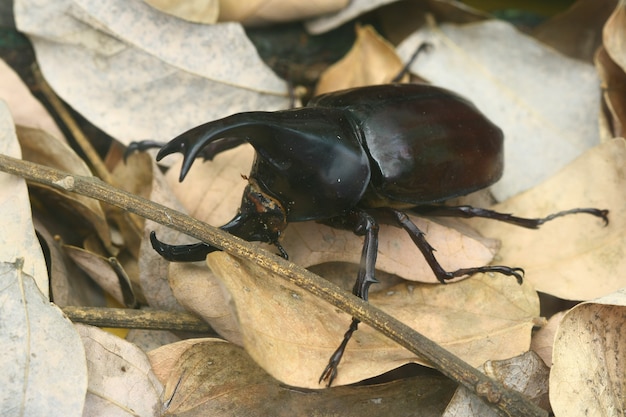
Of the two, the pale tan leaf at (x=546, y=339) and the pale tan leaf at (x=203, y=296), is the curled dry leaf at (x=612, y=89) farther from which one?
the pale tan leaf at (x=203, y=296)

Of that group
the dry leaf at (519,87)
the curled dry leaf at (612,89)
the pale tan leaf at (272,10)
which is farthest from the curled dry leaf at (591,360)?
the pale tan leaf at (272,10)

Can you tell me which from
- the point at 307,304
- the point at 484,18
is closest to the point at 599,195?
the point at 484,18

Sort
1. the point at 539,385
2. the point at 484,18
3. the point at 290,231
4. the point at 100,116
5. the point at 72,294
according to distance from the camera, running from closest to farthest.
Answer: the point at 539,385 → the point at 72,294 → the point at 290,231 → the point at 100,116 → the point at 484,18

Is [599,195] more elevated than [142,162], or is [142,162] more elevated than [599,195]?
[142,162]

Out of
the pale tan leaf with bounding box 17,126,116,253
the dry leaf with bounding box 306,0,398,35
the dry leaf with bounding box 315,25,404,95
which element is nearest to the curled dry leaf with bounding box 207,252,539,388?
the pale tan leaf with bounding box 17,126,116,253

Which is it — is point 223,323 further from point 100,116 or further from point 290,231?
point 100,116
